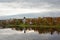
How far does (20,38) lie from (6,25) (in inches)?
224

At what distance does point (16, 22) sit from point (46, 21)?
2096mm

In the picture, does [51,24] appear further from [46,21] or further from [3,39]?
[3,39]

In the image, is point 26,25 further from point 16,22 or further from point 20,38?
point 20,38

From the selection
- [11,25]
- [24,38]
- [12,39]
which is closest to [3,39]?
[12,39]

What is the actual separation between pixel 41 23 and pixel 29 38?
7.38 meters

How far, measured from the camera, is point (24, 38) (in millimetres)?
9016

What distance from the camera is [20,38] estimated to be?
897 cm

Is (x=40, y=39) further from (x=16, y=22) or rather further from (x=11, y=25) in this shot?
(x=16, y=22)

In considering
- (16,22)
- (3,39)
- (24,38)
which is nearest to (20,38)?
(24,38)

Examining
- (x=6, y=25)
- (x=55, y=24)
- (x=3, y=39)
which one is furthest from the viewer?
(x=55, y=24)

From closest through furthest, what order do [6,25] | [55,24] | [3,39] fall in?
[3,39]
[6,25]
[55,24]

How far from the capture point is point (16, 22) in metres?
15.7

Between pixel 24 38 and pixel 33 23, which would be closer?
pixel 24 38

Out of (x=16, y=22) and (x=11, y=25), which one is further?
(x=16, y=22)
